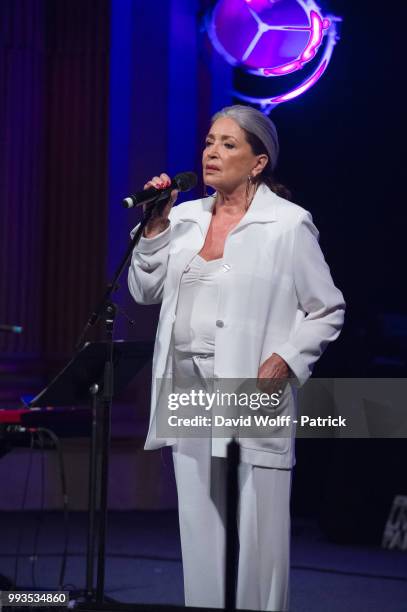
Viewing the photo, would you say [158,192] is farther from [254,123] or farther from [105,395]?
[105,395]

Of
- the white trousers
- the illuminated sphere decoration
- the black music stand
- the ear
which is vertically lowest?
the white trousers

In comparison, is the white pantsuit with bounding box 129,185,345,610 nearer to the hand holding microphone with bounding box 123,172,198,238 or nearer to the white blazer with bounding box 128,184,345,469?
the white blazer with bounding box 128,184,345,469

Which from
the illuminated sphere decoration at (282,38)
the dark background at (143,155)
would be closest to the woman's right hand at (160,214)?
the illuminated sphere decoration at (282,38)

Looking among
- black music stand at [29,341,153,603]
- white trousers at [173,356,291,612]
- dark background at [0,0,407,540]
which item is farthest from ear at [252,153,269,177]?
dark background at [0,0,407,540]

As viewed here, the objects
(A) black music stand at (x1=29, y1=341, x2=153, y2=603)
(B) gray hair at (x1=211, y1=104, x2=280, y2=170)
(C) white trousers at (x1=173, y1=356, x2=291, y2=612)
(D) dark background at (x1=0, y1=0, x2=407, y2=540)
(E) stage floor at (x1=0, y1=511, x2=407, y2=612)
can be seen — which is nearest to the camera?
(C) white trousers at (x1=173, y1=356, x2=291, y2=612)

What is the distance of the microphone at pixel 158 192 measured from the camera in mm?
2729

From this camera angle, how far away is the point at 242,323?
269cm

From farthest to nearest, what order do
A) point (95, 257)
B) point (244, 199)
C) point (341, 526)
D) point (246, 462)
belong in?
point (95, 257), point (341, 526), point (244, 199), point (246, 462)

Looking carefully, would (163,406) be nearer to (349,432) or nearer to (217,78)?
(349,432)

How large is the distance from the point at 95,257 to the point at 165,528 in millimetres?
1695

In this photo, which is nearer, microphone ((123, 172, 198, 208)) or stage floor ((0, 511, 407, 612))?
microphone ((123, 172, 198, 208))

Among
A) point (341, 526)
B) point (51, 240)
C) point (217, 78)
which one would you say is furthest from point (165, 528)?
point (217, 78)

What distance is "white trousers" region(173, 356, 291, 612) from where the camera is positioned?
2.66 m

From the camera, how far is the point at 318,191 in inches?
235
